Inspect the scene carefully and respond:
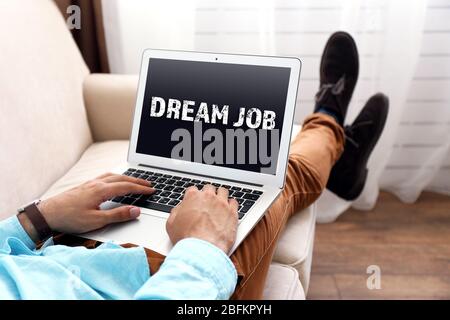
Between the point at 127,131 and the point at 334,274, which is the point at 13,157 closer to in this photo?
the point at 127,131

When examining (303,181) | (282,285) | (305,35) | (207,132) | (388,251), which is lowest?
(388,251)

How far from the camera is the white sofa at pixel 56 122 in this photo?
0.97m

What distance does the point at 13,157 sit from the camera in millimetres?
1046

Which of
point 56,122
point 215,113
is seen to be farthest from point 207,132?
point 56,122

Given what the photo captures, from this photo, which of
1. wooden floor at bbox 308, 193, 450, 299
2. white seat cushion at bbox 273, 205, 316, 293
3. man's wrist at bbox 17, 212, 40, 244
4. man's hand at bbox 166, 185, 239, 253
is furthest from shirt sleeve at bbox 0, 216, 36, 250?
wooden floor at bbox 308, 193, 450, 299

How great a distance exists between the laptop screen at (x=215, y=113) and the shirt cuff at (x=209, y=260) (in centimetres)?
26

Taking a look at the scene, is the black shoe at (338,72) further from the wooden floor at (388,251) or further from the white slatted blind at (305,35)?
the wooden floor at (388,251)

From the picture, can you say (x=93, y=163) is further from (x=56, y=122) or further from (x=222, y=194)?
(x=222, y=194)

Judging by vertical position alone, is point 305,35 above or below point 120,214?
above

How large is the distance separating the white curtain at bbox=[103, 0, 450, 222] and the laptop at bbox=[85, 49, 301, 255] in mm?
653

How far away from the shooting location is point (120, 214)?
0.79 metres

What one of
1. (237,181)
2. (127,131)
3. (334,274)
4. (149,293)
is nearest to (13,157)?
(127,131)

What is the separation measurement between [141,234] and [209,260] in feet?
0.61

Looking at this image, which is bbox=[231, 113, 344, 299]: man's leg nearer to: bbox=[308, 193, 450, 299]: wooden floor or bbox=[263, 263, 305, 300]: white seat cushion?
bbox=[263, 263, 305, 300]: white seat cushion
